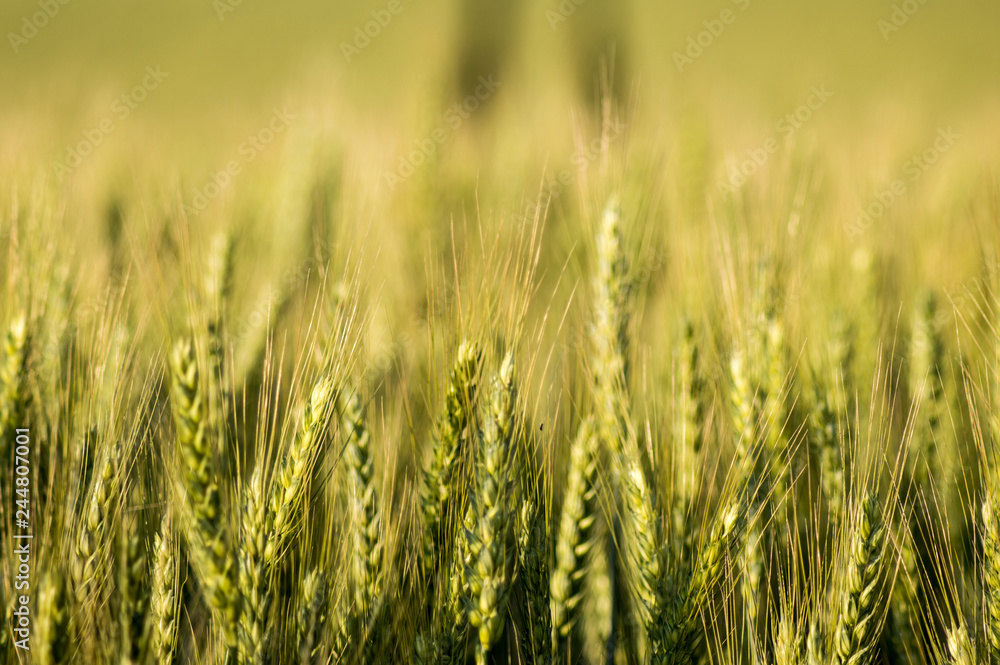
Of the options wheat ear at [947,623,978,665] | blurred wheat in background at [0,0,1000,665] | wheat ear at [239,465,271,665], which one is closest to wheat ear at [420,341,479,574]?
blurred wheat in background at [0,0,1000,665]

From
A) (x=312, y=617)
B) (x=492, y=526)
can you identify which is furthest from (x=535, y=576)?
(x=312, y=617)

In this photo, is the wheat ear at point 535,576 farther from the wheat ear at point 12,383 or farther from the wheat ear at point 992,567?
the wheat ear at point 12,383

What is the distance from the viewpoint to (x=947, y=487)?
4.70ft

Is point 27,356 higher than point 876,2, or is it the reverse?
point 876,2

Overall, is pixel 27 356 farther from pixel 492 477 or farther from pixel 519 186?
pixel 519 186

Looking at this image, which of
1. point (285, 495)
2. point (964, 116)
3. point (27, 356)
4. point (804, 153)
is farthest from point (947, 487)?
point (964, 116)

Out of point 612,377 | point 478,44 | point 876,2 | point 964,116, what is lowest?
point 612,377

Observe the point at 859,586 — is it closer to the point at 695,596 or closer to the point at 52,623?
the point at 695,596

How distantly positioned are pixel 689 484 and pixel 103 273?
1682mm

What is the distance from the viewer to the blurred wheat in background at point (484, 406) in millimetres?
1030

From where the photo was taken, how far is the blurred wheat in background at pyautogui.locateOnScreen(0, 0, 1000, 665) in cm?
103

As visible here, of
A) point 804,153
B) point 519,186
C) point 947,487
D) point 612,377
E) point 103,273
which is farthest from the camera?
point 804,153

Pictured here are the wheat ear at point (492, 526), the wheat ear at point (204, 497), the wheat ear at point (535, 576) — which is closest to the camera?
the wheat ear at point (204, 497)

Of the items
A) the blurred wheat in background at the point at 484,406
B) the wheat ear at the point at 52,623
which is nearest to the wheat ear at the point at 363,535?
the blurred wheat in background at the point at 484,406
